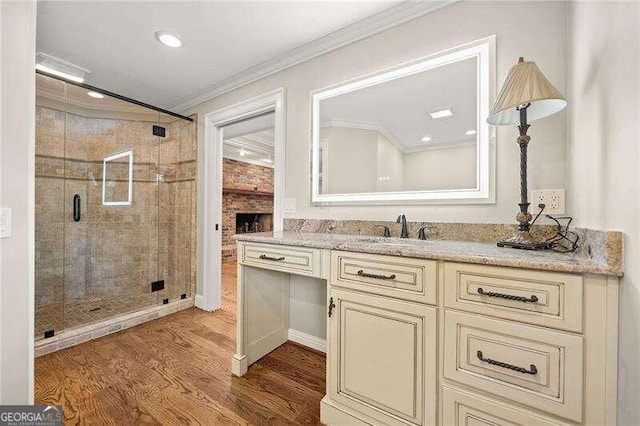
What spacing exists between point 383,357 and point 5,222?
1.70 metres

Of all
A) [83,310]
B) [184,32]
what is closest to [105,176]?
[83,310]

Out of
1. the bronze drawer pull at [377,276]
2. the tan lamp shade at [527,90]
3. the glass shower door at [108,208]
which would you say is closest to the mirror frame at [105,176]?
the glass shower door at [108,208]

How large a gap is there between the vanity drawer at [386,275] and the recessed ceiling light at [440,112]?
101cm

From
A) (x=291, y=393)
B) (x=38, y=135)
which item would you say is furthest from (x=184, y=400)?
(x=38, y=135)

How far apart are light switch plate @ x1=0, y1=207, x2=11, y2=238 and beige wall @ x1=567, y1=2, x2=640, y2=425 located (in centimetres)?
214

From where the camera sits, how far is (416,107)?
172 cm

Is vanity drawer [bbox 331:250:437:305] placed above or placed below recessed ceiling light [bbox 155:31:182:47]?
below

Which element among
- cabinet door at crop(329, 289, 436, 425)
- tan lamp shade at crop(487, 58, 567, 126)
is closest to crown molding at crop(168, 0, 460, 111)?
tan lamp shade at crop(487, 58, 567, 126)

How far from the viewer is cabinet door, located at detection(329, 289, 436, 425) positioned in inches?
43.1

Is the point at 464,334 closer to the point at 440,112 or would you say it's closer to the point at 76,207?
the point at 440,112

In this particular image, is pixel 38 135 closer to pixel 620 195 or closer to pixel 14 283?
pixel 14 283

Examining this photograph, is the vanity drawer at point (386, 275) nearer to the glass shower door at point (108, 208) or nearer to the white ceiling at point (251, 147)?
the glass shower door at point (108, 208)

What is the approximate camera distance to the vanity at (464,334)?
82 centimetres

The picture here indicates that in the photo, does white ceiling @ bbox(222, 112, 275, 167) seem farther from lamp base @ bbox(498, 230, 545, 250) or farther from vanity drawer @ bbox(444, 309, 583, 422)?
vanity drawer @ bbox(444, 309, 583, 422)
